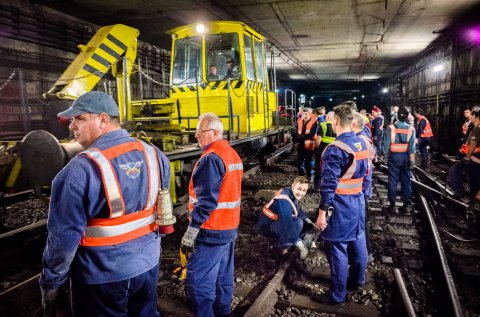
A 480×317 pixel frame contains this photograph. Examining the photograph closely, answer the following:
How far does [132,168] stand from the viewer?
1919 millimetres

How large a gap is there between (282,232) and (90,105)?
2.88 meters

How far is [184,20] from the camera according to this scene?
1079cm

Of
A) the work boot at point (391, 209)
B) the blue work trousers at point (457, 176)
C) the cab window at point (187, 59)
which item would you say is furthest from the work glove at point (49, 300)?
the blue work trousers at point (457, 176)

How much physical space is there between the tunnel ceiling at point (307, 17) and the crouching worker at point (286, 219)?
7.11 m

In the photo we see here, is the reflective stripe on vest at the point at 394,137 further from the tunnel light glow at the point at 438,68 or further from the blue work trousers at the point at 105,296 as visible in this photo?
the tunnel light glow at the point at 438,68

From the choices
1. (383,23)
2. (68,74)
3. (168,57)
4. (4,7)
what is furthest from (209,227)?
(168,57)

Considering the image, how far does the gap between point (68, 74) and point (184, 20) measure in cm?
686

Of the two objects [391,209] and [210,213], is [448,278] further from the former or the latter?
[391,209]

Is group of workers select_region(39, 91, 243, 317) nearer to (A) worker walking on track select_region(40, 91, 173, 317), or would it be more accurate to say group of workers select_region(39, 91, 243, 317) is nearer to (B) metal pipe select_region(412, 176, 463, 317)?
(A) worker walking on track select_region(40, 91, 173, 317)

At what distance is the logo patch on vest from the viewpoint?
1.87m

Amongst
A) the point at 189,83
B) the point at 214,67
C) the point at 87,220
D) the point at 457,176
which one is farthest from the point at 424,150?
the point at 87,220

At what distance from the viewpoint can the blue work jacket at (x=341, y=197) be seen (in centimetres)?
313

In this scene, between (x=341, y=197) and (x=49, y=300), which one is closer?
(x=49, y=300)

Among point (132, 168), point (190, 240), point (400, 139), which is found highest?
point (132, 168)
